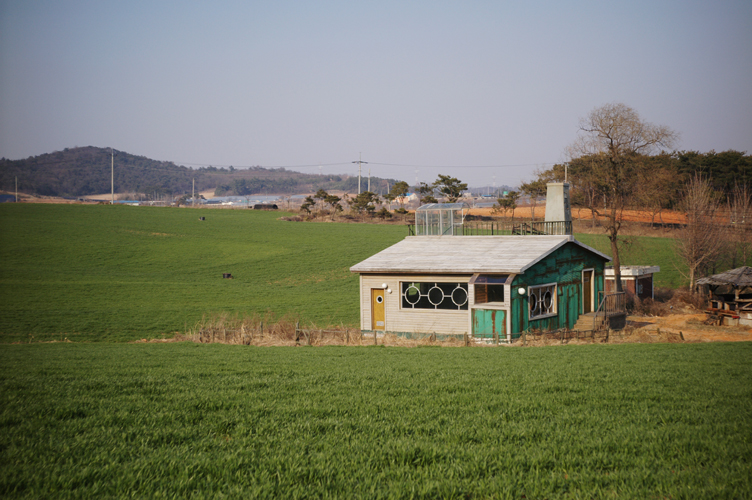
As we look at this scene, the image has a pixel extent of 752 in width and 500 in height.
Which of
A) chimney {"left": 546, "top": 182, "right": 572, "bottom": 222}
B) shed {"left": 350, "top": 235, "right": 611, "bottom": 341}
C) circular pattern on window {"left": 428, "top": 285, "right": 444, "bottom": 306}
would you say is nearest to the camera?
shed {"left": 350, "top": 235, "right": 611, "bottom": 341}

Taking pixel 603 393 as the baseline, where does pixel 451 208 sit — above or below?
above

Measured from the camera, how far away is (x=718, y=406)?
6.33 metres

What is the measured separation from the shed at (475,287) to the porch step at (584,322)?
1.19 feet

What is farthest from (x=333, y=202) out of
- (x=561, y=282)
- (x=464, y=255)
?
(x=561, y=282)

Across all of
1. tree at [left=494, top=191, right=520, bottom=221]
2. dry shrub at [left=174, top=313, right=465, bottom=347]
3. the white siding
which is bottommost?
dry shrub at [left=174, top=313, right=465, bottom=347]

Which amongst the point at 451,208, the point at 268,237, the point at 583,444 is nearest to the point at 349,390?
the point at 583,444

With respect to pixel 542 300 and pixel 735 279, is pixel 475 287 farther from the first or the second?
pixel 735 279

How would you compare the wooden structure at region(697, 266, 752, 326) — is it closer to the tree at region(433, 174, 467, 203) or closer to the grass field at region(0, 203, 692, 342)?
the grass field at region(0, 203, 692, 342)

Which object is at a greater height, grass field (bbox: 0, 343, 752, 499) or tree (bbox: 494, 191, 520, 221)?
tree (bbox: 494, 191, 520, 221)

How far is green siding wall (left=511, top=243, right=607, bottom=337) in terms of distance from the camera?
18.0m

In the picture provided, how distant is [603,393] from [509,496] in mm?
3876

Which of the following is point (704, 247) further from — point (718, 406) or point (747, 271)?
point (718, 406)

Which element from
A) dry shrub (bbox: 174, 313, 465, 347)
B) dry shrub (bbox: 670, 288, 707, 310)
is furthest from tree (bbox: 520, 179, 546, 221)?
dry shrub (bbox: 174, 313, 465, 347)

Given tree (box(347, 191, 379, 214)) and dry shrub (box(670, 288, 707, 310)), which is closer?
dry shrub (box(670, 288, 707, 310))
